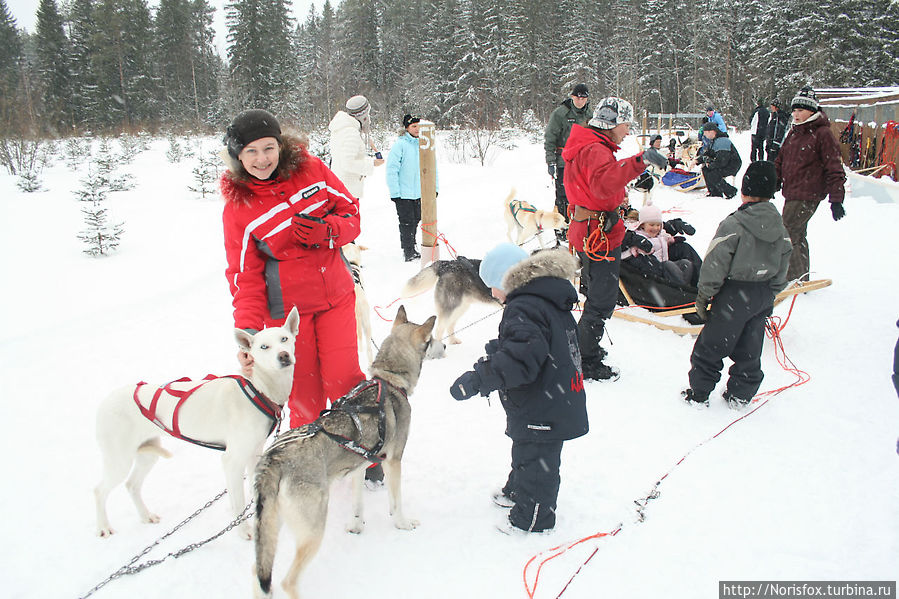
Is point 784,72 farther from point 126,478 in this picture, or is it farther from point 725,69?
point 126,478

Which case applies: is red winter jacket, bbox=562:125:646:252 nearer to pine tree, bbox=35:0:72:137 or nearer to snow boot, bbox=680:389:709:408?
snow boot, bbox=680:389:709:408

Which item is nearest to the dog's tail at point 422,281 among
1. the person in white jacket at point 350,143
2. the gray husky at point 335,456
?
the gray husky at point 335,456

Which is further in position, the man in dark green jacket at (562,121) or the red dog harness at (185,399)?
the man in dark green jacket at (562,121)

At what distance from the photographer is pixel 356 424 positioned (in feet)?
7.30

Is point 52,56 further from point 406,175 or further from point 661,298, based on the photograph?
point 661,298

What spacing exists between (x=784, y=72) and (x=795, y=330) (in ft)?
104

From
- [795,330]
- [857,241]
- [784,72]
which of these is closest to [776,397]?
[795,330]

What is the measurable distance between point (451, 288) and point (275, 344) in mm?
2473

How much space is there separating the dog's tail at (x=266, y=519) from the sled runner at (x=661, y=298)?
364 centimetres

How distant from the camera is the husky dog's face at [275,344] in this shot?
2.33 metres

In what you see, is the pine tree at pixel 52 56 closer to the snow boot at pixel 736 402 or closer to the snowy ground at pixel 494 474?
the snowy ground at pixel 494 474

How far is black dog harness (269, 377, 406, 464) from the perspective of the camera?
2.12 metres

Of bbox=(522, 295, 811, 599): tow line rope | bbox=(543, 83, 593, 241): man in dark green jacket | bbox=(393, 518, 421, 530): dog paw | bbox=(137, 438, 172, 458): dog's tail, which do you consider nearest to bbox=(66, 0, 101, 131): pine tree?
bbox=(543, 83, 593, 241): man in dark green jacket

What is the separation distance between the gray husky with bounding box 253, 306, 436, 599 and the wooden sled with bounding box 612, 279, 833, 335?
8.81ft
